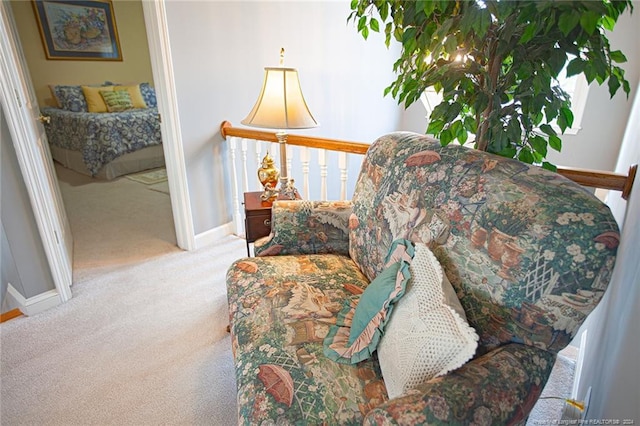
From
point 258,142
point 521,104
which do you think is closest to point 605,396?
point 521,104

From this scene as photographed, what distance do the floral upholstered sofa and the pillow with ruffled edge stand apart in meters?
0.02

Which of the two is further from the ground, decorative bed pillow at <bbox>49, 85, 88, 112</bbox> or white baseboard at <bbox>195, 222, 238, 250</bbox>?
decorative bed pillow at <bbox>49, 85, 88, 112</bbox>

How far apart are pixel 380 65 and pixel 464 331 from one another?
3.75 m

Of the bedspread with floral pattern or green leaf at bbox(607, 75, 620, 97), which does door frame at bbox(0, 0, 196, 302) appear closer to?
the bedspread with floral pattern

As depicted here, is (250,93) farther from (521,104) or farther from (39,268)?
(521,104)

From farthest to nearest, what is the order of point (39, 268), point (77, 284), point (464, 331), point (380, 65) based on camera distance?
point (380, 65)
point (77, 284)
point (39, 268)
point (464, 331)

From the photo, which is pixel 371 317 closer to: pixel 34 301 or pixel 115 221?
pixel 34 301

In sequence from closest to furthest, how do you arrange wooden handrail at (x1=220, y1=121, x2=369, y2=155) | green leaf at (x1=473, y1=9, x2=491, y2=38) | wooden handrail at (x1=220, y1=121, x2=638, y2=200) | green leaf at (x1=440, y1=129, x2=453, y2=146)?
green leaf at (x1=473, y1=9, x2=491, y2=38), green leaf at (x1=440, y1=129, x2=453, y2=146), wooden handrail at (x1=220, y1=121, x2=638, y2=200), wooden handrail at (x1=220, y1=121, x2=369, y2=155)

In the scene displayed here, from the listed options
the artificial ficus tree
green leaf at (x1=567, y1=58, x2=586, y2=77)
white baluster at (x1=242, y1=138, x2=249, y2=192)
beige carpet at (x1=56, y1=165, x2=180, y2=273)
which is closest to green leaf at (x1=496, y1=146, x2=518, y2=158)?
the artificial ficus tree

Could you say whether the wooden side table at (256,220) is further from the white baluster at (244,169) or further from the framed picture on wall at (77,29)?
the framed picture on wall at (77,29)

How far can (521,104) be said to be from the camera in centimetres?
100

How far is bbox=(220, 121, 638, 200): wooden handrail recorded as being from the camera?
1.28 metres

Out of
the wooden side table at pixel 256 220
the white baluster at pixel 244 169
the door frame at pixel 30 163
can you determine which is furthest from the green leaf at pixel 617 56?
the door frame at pixel 30 163

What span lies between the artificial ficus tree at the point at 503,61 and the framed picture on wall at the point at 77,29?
18.6 ft
